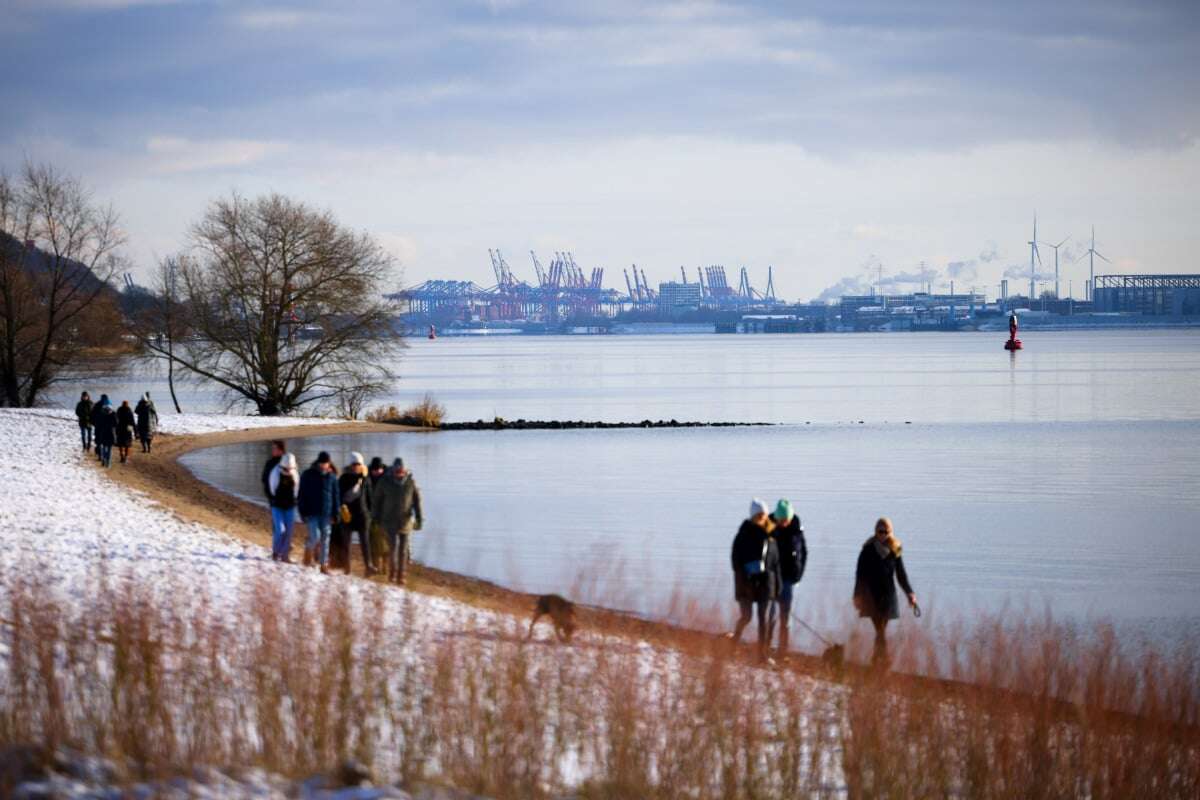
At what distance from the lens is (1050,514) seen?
99.7 feet

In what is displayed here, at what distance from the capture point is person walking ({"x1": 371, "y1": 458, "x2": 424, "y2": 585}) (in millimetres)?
16938

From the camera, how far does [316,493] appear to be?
1739cm

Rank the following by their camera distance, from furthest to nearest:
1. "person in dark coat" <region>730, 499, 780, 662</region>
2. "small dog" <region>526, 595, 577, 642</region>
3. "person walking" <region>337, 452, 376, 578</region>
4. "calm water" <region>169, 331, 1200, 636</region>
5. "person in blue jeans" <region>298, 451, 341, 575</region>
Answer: "calm water" <region>169, 331, 1200, 636</region> < "person walking" <region>337, 452, 376, 578</region> < "person in blue jeans" <region>298, 451, 341, 575</region> < "person in dark coat" <region>730, 499, 780, 662</region> < "small dog" <region>526, 595, 577, 642</region>

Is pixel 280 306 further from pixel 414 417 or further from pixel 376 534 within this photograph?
pixel 376 534

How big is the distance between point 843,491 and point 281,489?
20.4 metres

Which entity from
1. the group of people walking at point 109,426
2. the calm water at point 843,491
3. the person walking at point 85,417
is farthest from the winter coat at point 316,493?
the person walking at point 85,417

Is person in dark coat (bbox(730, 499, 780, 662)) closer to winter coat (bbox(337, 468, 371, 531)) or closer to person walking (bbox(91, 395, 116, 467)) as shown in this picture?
winter coat (bbox(337, 468, 371, 531))

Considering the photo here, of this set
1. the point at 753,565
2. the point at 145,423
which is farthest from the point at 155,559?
the point at 145,423

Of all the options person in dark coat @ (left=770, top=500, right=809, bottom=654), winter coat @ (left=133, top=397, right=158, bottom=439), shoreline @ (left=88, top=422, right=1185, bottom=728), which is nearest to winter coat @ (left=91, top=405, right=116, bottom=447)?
shoreline @ (left=88, top=422, right=1185, bottom=728)

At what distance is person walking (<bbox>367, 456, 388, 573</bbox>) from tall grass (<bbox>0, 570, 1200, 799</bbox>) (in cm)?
631

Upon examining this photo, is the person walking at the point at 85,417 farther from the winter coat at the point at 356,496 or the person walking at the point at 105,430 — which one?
the winter coat at the point at 356,496

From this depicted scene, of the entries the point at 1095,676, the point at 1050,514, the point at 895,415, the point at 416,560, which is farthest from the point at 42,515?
the point at 895,415

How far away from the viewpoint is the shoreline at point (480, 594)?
433 inches

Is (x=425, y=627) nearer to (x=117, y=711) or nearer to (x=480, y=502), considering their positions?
(x=117, y=711)
